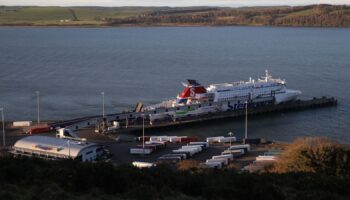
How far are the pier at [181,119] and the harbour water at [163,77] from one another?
56 centimetres

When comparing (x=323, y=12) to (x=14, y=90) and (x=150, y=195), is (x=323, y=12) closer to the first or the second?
(x=14, y=90)

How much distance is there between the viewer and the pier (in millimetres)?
21250

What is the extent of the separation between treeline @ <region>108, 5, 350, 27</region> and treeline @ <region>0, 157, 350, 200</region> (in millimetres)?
97543

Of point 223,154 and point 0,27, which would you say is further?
point 0,27

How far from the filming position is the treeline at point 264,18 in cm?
10369

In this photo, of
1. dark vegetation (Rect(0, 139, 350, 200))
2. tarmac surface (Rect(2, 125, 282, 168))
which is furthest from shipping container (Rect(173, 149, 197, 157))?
dark vegetation (Rect(0, 139, 350, 200))

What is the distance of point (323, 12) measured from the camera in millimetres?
105250

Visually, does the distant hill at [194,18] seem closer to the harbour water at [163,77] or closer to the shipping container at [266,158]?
the harbour water at [163,77]

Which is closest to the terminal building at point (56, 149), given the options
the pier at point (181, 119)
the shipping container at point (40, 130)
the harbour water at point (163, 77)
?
the shipping container at point (40, 130)

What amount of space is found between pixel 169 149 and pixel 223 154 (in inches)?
74.6

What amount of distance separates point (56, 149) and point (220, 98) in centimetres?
1244

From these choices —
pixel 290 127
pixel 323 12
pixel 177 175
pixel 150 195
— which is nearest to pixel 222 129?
pixel 290 127

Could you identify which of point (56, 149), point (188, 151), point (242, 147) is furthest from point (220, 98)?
point (56, 149)

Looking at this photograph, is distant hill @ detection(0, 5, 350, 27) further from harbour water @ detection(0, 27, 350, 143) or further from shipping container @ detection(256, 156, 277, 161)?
shipping container @ detection(256, 156, 277, 161)
